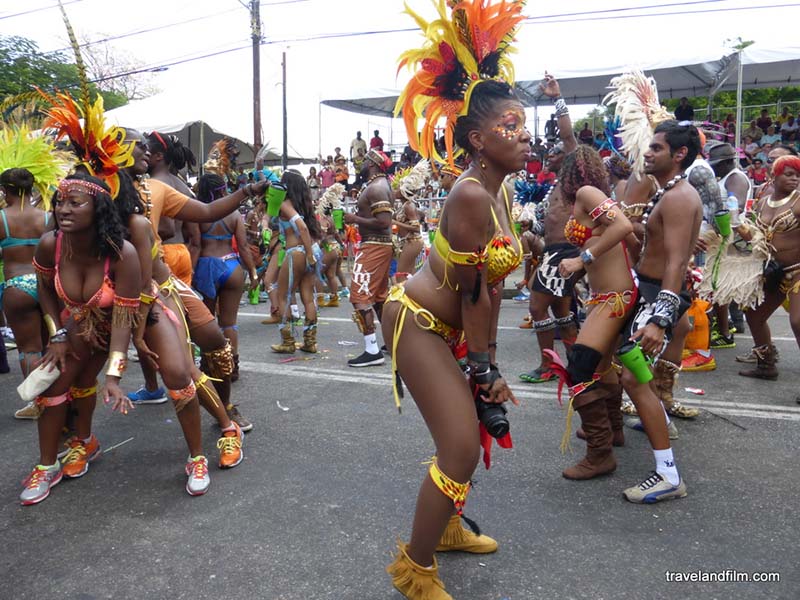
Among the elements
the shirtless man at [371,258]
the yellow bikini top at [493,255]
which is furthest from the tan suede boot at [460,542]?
the shirtless man at [371,258]

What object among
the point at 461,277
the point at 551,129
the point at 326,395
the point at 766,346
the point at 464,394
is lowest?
the point at 326,395

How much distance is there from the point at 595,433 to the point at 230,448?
2.26 meters

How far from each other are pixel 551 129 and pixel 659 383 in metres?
5.49

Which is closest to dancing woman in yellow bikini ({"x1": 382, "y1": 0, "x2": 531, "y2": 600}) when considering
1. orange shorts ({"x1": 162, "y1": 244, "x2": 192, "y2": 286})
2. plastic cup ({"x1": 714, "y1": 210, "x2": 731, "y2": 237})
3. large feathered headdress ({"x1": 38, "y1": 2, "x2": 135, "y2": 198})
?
large feathered headdress ({"x1": 38, "y1": 2, "x2": 135, "y2": 198})

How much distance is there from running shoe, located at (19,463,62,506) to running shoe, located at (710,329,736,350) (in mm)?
6635

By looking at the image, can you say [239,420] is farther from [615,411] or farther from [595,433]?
[615,411]

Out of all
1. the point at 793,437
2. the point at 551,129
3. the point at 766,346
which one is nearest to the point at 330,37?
the point at 551,129

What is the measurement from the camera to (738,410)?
188 inches

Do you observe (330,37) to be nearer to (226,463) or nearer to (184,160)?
(184,160)

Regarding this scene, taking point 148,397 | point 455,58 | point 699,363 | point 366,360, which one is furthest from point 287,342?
point 455,58

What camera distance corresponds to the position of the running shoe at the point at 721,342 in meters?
7.10

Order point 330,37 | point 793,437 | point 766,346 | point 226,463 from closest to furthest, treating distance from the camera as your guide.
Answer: point 226,463 < point 793,437 < point 766,346 < point 330,37

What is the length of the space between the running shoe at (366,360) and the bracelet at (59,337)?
3.33m

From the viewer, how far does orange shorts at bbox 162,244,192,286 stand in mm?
4926
